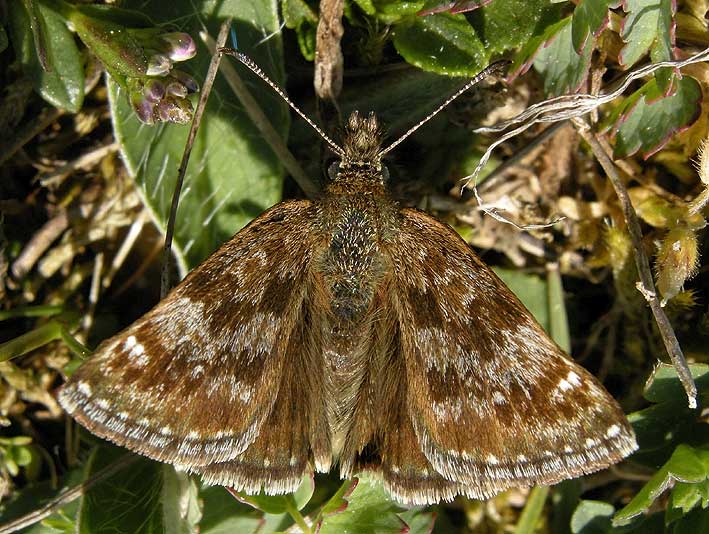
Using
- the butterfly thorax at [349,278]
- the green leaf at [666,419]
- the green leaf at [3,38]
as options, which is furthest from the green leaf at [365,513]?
the green leaf at [3,38]

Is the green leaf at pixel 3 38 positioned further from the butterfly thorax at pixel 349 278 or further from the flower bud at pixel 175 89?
the butterfly thorax at pixel 349 278

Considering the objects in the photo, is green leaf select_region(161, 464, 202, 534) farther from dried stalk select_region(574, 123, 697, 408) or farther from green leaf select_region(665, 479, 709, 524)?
dried stalk select_region(574, 123, 697, 408)

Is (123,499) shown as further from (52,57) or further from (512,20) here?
(512,20)

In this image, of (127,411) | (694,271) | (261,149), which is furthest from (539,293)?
(127,411)

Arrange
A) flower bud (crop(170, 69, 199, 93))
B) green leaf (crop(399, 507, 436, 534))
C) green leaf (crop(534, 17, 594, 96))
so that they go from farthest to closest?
green leaf (crop(399, 507, 436, 534)), green leaf (crop(534, 17, 594, 96)), flower bud (crop(170, 69, 199, 93))

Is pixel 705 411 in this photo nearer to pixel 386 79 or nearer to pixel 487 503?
pixel 487 503

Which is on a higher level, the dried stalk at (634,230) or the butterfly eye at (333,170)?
the butterfly eye at (333,170)

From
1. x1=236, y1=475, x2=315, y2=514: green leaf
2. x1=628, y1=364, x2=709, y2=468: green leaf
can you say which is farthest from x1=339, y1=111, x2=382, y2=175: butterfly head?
x1=628, y1=364, x2=709, y2=468: green leaf
